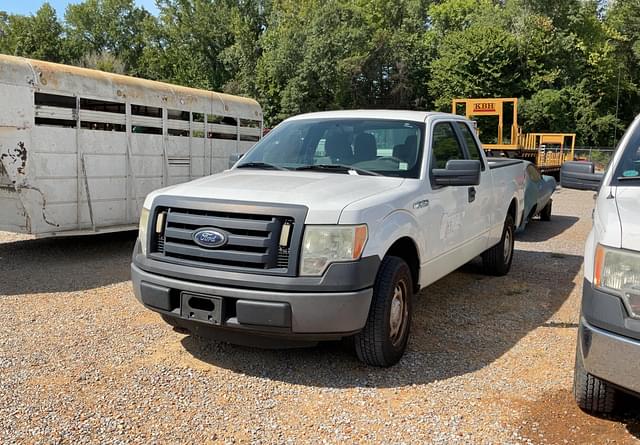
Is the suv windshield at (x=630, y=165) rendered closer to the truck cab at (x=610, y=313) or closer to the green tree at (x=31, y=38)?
the truck cab at (x=610, y=313)

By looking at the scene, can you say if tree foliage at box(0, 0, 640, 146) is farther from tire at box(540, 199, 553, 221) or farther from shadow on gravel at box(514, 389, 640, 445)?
shadow on gravel at box(514, 389, 640, 445)

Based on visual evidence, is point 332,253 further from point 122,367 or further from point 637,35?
point 637,35

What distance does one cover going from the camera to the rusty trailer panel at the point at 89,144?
6762mm

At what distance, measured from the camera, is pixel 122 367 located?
404 centimetres

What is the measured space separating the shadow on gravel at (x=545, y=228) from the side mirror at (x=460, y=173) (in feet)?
20.2

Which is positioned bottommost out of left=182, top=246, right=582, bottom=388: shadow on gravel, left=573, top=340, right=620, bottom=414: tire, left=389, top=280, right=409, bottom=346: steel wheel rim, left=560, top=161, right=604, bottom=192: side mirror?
left=182, top=246, right=582, bottom=388: shadow on gravel

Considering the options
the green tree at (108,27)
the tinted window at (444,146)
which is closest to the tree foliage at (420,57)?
the green tree at (108,27)

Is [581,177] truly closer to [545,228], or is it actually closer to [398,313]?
[398,313]

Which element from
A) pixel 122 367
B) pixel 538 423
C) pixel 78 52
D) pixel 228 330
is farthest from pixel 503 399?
pixel 78 52

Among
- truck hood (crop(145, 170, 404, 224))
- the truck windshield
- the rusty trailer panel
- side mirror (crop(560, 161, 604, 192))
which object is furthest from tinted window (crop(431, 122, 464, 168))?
the rusty trailer panel

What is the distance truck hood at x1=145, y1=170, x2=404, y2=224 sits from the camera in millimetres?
3650

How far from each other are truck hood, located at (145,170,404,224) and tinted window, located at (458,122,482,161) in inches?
69.4

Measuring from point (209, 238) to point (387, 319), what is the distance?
1316mm

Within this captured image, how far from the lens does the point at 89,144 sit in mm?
7555
